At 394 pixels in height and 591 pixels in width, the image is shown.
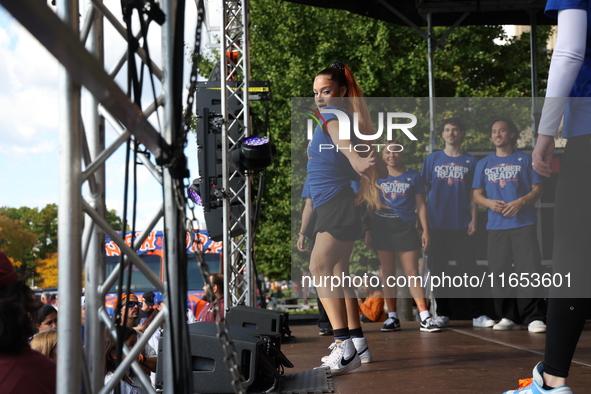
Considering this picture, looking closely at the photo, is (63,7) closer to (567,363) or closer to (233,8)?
(567,363)

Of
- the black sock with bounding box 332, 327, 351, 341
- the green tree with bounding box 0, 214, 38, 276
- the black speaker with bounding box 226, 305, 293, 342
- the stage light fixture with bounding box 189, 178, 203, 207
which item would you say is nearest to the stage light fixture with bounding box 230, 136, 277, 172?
the stage light fixture with bounding box 189, 178, 203, 207

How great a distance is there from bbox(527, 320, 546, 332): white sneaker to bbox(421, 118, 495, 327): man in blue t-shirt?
3.10 feet

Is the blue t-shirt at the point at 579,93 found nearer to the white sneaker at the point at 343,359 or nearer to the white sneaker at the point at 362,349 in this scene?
the white sneaker at the point at 343,359

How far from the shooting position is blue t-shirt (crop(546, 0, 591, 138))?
261cm

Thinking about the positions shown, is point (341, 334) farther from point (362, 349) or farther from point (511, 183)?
point (511, 183)

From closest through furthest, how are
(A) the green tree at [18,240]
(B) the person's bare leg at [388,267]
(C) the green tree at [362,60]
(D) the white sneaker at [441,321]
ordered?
(B) the person's bare leg at [388,267]
(D) the white sneaker at [441,321]
(C) the green tree at [362,60]
(A) the green tree at [18,240]

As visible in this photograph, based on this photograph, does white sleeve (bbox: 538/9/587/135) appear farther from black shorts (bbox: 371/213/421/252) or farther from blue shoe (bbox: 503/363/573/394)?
black shorts (bbox: 371/213/421/252)

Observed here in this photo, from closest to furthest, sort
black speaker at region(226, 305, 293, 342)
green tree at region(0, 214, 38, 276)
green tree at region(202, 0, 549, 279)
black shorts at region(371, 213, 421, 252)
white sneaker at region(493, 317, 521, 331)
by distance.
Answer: black speaker at region(226, 305, 293, 342), white sneaker at region(493, 317, 521, 331), black shorts at region(371, 213, 421, 252), green tree at region(202, 0, 549, 279), green tree at region(0, 214, 38, 276)

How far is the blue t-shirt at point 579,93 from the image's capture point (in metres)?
2.61

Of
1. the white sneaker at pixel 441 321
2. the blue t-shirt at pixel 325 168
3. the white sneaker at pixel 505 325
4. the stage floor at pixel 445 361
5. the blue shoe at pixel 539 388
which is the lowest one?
the white sneaker at pixel 441 321

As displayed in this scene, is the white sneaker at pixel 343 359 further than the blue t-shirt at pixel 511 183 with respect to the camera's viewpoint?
No

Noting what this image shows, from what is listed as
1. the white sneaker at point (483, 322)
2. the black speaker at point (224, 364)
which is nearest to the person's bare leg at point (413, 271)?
the white sneaker at point (483, 322)

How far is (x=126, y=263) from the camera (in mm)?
2211

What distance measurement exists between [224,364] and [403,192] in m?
4.42
